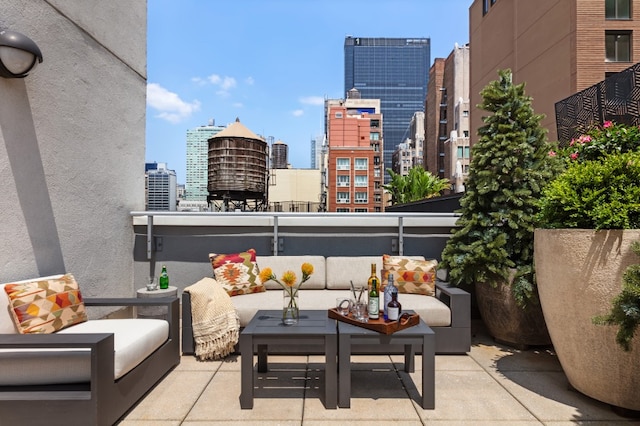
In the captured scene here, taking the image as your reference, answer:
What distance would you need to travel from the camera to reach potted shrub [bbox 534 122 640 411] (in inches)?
93.4

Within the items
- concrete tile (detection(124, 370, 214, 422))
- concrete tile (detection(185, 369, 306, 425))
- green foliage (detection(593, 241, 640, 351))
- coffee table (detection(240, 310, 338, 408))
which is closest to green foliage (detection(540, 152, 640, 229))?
green foliage (detection(593, 241, 640, 351))

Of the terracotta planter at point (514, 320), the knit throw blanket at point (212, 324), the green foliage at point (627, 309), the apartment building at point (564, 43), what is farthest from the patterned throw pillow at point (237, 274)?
the apartment building at point (564, 43)

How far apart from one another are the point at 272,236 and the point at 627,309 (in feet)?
12.0

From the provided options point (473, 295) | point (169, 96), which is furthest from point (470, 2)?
point (169, 96)

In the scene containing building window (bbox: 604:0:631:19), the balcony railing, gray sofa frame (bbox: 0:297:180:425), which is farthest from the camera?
building window (bbox: 604:0:631:19)

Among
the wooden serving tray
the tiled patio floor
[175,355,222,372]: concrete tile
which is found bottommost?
[175,355,222,372]: concrete tile

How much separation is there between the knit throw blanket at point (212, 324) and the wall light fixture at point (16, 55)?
223 centimetres

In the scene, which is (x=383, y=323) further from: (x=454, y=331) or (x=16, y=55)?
(x=16, y=55)

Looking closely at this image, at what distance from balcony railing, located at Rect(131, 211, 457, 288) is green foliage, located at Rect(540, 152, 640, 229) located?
6.82 feet

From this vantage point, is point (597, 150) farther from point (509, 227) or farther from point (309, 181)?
point (309, 181)

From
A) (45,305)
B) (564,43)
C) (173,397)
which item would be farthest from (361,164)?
(45,305)

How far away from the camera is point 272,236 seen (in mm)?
4910

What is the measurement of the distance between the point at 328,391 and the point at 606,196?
7.73ft

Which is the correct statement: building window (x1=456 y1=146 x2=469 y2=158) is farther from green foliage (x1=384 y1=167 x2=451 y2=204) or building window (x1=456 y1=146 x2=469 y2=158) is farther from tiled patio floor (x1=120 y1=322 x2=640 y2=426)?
tiled patio floor (x1=120 y1=322 x2=640 y2=426)
